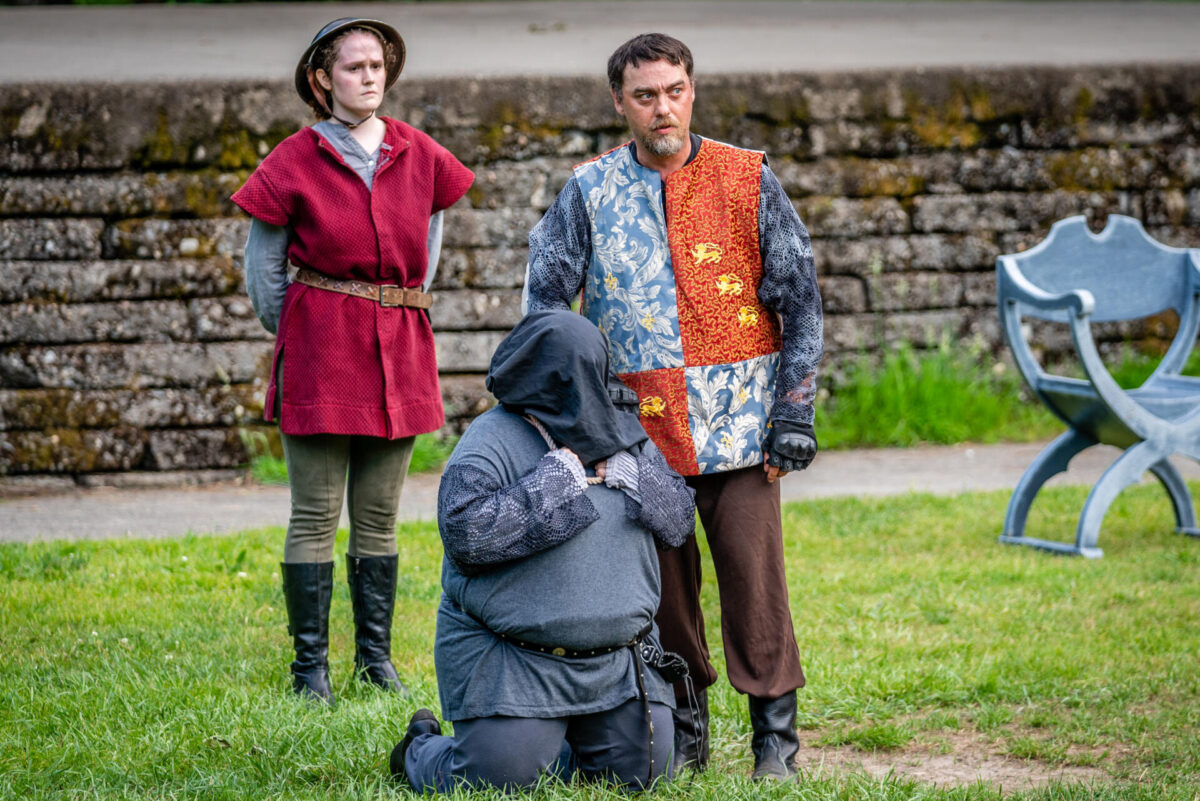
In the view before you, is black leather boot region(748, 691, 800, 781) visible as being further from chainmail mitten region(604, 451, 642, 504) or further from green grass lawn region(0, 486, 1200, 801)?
chainmail mitten region(604, 451, 642, 504)

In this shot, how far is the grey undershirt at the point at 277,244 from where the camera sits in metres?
3.82

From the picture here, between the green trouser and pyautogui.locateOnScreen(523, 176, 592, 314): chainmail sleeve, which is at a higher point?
pyautogui.locateOnScreen(523, 176, 592, 314): chainmail sleeve

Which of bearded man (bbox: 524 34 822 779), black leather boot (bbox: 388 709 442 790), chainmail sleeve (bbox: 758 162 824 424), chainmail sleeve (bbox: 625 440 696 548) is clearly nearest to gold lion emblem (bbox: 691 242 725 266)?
bearded man (bbox: 524 34 822 779)

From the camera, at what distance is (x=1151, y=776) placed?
3.22 metres

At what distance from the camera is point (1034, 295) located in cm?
535

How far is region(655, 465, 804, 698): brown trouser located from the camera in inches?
128

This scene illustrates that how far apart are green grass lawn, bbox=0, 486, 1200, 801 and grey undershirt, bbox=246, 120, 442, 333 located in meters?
1.15

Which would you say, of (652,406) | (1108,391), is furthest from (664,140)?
(1108,391)

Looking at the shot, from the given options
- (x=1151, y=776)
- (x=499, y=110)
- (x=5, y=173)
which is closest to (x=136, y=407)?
(x=5, y=173)

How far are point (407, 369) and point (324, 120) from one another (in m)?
0.82

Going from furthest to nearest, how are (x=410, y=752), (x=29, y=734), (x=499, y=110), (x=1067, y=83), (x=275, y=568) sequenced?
1. (x=1067, y=83)
2. (x=499, y=110)
3. (x=275, y=568)
4. (x=29, y=734)
5. (x=410, y=752)

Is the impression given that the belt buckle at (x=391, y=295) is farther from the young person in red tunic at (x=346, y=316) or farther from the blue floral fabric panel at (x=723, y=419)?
the blue floral fabric panel at (x=723, y=419)

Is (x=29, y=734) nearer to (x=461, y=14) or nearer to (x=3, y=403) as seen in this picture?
(x=3, y=403)

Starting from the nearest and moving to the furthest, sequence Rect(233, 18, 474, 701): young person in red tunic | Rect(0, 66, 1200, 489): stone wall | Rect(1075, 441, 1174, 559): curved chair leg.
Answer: Rect(233, 18, 474, 701): young person in red tunic, Rect(1075, 441, 1174, 559): curved chair leg, Rect(0, 66, 1200, 489): stone wall
